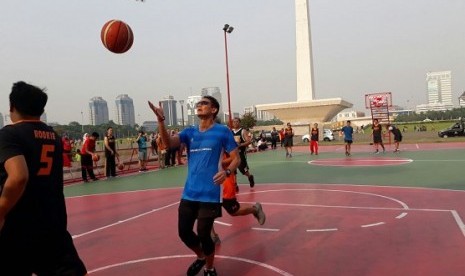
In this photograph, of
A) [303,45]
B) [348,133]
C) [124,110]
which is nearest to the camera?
[348,133]

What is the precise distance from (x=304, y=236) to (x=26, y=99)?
4.60 m

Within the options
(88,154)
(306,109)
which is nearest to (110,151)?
(88,154)

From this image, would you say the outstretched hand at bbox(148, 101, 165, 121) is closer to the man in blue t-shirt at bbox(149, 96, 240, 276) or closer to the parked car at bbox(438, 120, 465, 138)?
the man in blue t-shirt at bbox(149, 96, 240, 276)

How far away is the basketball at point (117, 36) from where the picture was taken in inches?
291

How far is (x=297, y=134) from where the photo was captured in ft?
176

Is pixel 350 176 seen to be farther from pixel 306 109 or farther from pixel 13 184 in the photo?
pixel 306 109

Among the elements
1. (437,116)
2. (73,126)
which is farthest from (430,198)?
(437,116)

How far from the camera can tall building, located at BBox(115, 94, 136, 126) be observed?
373 feet

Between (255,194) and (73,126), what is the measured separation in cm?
8192

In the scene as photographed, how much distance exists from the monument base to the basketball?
45391 millimetres

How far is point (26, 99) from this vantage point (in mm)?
2906

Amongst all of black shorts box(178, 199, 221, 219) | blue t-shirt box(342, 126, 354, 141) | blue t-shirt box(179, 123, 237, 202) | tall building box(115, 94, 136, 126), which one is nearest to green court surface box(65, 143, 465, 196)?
blue t-shirt box(342, 126, 354, 141)

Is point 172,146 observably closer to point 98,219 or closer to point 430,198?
point 98,219

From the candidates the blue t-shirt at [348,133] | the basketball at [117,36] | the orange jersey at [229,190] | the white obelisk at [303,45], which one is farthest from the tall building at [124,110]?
the orange jersey at [229,190]
